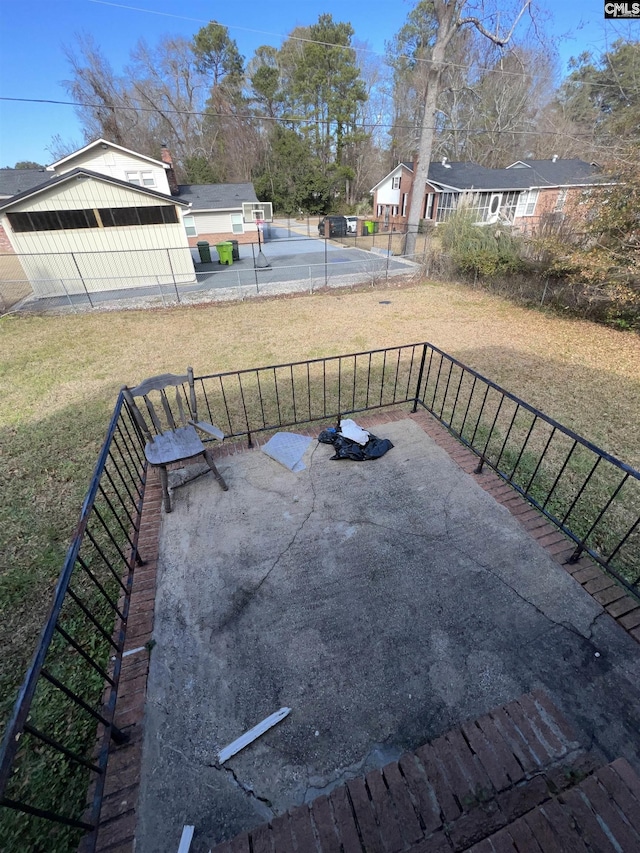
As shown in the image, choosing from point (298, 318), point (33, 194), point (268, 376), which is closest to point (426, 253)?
point (298, 318)

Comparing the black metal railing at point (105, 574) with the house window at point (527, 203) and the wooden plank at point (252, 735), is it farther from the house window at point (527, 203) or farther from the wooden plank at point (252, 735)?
the house window at point (527, 203)

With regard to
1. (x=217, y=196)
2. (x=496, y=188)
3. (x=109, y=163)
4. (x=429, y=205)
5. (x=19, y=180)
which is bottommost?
(x=429, y=205)

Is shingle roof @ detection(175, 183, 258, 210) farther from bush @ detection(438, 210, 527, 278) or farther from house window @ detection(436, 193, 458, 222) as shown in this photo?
bush @ detection(438, 210, 527, 278)

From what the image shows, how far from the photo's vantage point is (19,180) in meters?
19.0

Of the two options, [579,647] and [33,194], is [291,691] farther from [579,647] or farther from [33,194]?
[33,194]

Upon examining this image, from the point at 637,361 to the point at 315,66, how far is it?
3825 centimetres

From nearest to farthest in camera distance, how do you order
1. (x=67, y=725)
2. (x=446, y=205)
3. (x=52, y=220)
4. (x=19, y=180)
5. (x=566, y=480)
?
(x=67, y=725) < (x=566, y=480) < (x=52, y=220) < (x=19, y=180) < (x=446, y=205)

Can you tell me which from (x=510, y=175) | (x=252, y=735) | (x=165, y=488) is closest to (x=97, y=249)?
(x=165, y=488)

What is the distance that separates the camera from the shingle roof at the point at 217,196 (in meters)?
20.0

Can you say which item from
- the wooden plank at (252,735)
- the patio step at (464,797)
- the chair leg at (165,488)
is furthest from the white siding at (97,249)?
the patio step at (464,797)

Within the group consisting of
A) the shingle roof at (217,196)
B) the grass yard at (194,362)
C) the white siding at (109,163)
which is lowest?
the grass yard at (194,362)

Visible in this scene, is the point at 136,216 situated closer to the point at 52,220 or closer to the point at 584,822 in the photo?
the point at 52,220

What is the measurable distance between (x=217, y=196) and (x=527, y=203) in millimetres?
20259

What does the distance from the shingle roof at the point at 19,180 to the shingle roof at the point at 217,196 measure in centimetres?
667
